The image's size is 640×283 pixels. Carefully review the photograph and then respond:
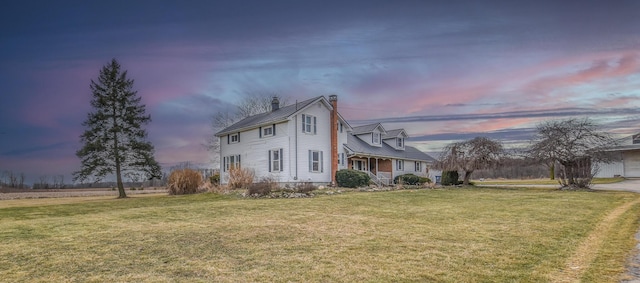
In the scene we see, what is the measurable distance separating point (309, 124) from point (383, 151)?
436 inches

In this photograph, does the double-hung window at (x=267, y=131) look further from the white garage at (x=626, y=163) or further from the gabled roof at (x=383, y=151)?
the white garage at (x=626, y=163)

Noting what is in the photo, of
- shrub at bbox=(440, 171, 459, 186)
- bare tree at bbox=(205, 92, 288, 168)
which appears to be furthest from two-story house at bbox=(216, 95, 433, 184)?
bare tree at bbox=(205, 92, 288, 168)

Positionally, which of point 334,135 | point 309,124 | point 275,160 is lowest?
point 275,160

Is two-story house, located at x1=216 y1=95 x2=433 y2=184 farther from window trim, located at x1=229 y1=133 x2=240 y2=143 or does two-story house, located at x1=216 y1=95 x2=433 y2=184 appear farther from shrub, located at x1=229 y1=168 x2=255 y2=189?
shrub, located at x1=229 y1=168 x2=255 y2=189

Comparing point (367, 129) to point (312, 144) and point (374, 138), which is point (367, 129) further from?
point (312, 144)

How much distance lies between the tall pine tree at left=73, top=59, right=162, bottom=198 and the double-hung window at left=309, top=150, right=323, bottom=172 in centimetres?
1343

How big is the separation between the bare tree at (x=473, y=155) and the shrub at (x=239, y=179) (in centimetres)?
1523

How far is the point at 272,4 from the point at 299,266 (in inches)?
512

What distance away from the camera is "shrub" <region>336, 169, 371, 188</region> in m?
25.2

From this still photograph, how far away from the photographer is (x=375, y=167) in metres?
35.2

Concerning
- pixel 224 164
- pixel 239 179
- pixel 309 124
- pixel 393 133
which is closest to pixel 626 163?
pixel 393 133

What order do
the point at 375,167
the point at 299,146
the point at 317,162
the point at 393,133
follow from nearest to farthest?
1. the point at 299,146
2. the point at 317,162
3. the point at 375,167
4. the point at 393,133

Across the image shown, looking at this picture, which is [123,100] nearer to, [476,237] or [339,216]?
[339,216]

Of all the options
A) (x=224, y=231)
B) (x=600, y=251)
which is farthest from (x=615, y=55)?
(x=224, y=231)
